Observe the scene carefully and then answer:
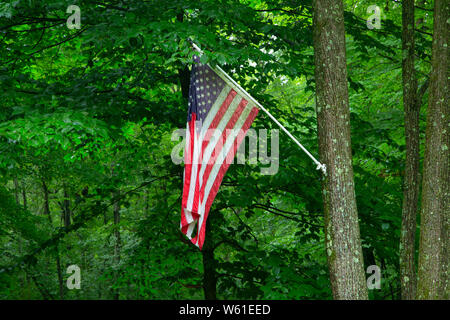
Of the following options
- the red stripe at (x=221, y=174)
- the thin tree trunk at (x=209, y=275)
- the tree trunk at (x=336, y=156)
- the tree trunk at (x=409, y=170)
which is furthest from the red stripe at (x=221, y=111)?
the thin tree trunk at (x=209, y=275)

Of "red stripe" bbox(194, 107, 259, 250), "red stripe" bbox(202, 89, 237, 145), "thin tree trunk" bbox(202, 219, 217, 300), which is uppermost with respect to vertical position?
"red stripe" bbox(202, 89, 237, 145)

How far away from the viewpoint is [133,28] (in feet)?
16.3

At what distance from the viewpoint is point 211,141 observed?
15.7 ft

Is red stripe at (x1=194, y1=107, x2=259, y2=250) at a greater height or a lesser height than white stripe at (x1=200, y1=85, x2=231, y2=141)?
lesser

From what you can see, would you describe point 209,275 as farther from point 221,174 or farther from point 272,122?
point 221,174

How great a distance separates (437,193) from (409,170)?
2.95 ft

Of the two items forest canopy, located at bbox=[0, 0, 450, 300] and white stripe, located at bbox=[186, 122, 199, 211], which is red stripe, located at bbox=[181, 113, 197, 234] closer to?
white stripe, located at bbox=[186, 122, 199, 211]

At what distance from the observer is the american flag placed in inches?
186

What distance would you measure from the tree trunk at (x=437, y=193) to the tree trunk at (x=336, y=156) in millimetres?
877

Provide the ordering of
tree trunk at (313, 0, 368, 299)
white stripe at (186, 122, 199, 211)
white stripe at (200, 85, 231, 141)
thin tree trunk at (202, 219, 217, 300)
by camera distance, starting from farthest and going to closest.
A: thin tree trunk at (202, 219, 217, 300)
white stripe at (200, 85, 231, 141)
white stripe at (186, 122, 199, 211)
tree trunk at (313, 0, 368, 299)

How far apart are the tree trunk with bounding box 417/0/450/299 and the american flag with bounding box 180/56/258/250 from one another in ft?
6.53

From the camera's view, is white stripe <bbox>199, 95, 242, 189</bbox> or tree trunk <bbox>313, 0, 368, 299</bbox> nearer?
tree trunk <bbox>313, 0, 368, 299</bbox>

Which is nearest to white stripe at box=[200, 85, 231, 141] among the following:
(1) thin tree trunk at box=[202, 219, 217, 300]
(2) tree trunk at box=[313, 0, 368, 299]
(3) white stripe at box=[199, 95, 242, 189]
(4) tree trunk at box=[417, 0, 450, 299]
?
(3) white stripe at box=[199, 95, 242, 189]
